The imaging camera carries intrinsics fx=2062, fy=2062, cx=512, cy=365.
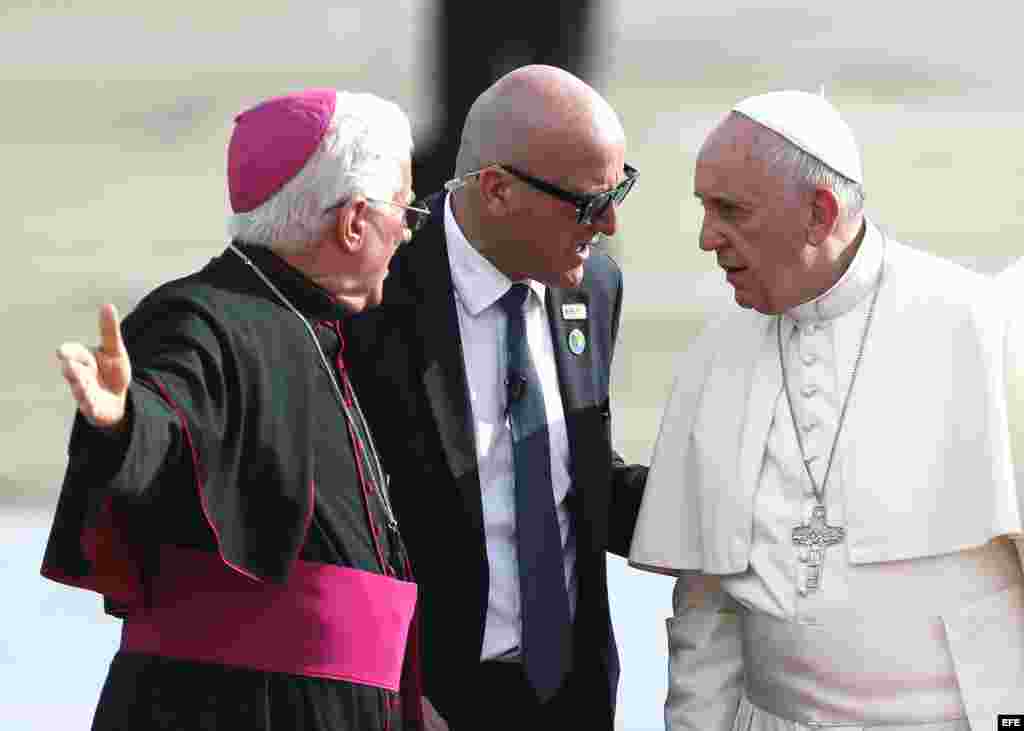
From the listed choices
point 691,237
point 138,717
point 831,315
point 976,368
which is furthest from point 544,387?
point 691,237

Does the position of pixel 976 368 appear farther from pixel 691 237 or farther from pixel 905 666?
pixel 691 237

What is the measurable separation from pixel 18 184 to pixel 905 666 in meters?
5.00

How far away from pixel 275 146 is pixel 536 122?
23.4 inches

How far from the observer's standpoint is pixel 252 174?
2670 millimetres

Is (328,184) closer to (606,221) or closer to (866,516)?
(606,221)

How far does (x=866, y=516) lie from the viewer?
2.89 metres

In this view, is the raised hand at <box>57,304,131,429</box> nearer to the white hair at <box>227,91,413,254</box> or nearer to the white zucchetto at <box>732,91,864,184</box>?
the white hair at <box>227,91,413,254</box>

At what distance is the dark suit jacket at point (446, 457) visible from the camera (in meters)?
3.03

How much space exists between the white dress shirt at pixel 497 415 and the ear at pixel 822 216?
0.47 metres

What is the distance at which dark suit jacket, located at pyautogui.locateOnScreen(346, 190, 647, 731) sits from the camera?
3.03m

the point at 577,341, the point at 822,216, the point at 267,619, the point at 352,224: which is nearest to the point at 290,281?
the point at 352,224

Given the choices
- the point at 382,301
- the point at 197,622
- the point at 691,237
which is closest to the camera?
the point at 197,622

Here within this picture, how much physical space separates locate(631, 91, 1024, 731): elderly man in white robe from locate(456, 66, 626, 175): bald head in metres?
0.23

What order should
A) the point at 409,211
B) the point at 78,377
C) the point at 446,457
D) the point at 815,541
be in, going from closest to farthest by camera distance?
the point at 78,377
the point at 409,211
the point at 815,541
the point at 446,457
